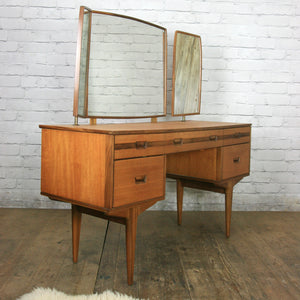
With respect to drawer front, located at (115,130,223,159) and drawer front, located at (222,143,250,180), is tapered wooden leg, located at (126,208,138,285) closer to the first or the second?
drawer front, located at (115,130,223,159)

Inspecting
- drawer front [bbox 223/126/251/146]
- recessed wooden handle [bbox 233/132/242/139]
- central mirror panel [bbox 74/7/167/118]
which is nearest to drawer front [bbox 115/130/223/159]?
drawer front [bbox 223/126/251/146]

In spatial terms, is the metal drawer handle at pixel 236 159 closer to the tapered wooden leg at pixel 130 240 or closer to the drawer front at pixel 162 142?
the drawer front at pixel 162 142

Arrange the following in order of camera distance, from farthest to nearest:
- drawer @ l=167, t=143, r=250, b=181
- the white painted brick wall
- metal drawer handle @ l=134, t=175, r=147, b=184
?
the white painted brick wall < drawer @ l=167, t=143, r=250, b=181 < metal drawer handle @ l=134, t=175, r=147, b=184

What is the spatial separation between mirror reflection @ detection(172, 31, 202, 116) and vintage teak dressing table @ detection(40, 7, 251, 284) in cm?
14

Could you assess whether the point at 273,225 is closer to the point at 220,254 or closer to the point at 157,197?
the point at 220,254

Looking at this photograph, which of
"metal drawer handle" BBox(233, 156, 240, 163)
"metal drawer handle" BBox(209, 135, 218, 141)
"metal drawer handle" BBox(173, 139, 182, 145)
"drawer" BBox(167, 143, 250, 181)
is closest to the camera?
"metal drawer handle" BBox(173, 139, 182, 145)

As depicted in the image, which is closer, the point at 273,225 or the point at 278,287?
the point at 278,287

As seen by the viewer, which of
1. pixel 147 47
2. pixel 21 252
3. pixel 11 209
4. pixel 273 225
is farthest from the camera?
pixel 11 209

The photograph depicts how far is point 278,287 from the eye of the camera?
1.76 m

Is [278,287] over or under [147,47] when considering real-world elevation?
under

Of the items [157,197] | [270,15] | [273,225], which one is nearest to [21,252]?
[157,197]

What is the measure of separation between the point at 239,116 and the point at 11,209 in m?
1.86

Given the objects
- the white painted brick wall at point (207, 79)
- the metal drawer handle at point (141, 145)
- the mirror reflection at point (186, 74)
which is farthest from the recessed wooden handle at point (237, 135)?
the metal drawer handle at point (141, 145)

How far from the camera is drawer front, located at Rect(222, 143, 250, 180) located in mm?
2333
